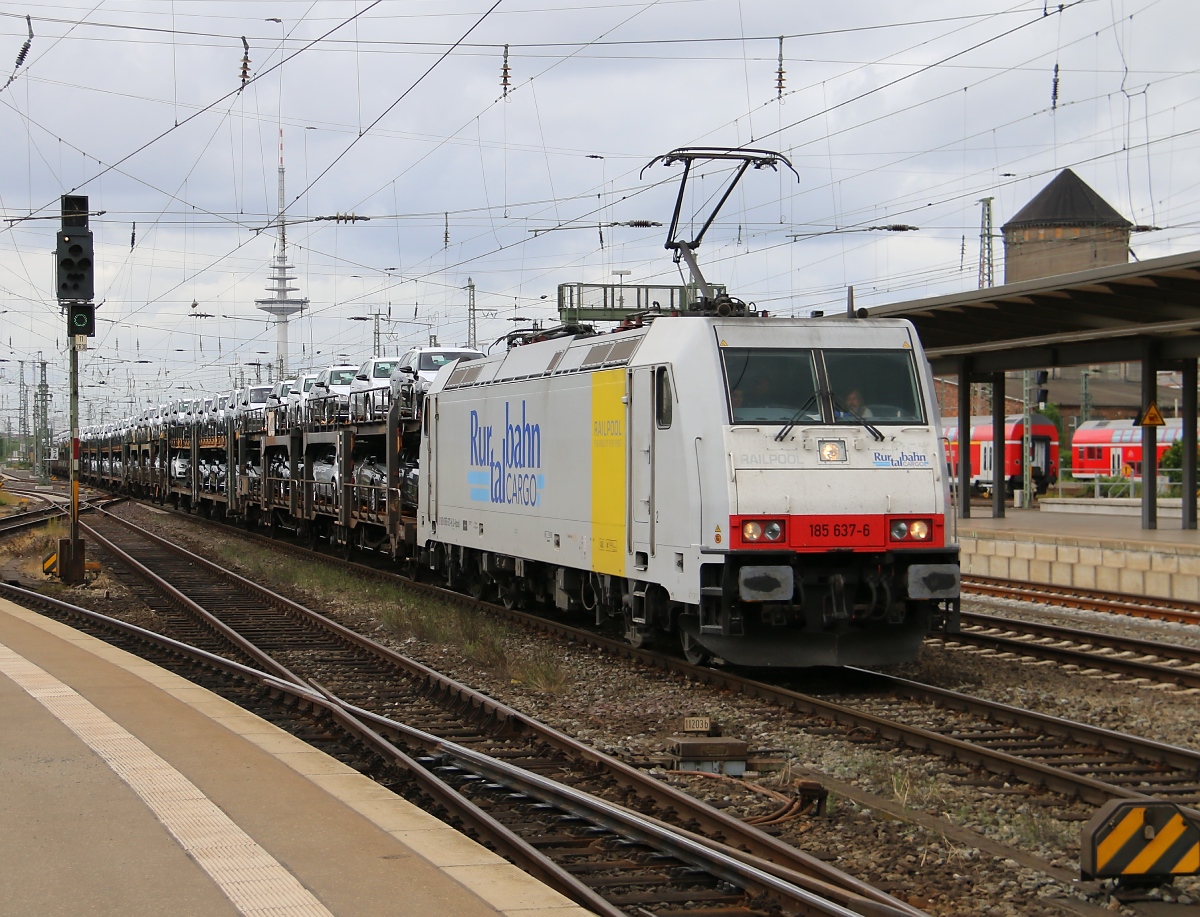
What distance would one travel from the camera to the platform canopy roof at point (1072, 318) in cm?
1981

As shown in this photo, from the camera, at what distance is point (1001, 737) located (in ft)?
30.1

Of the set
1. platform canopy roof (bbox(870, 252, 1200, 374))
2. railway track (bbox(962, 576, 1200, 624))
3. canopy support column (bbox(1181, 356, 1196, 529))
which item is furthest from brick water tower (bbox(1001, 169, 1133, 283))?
railway track (bbox(962, 576, 1200, 624))

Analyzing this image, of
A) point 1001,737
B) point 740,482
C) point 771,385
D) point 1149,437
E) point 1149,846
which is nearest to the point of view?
point 1149,846

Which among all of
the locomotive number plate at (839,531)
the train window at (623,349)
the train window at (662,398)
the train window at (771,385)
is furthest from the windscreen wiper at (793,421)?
the train window at (623,349)

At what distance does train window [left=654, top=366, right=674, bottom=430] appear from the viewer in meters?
11.5

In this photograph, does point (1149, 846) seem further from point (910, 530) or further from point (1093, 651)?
point (1093, 651)

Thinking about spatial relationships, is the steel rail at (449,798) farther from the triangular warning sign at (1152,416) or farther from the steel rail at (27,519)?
the steel rail at (27,519)

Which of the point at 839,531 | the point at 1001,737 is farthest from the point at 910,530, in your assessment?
the point at 1001,737

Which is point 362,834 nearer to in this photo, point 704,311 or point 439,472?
point 704,311

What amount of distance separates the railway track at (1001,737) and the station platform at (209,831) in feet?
12.2

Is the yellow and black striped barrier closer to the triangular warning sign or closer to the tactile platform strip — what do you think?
the tactile platform strip

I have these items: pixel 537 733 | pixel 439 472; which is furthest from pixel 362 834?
pixel 439 472

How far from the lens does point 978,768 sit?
27.4 feet

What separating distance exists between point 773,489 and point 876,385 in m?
A: 1.58
